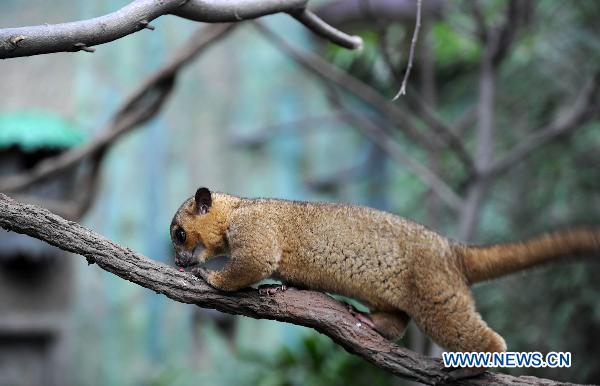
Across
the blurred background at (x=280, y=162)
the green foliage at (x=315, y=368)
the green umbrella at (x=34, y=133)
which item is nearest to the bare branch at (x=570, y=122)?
the blurred background at (x=280, y=162)

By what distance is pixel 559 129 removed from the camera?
20.0 feet

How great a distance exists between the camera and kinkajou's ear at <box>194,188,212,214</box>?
3.51 meters

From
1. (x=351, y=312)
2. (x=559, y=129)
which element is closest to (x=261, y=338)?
(x=559, y=129)

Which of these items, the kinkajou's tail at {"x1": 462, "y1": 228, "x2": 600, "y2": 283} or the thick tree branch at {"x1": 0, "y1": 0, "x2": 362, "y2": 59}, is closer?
the thick tree branch at {"x1": 0, "y1": 0, "x2": 362, "y2": 59}

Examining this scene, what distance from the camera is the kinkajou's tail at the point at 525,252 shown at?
309cm

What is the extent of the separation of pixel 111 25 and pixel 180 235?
112 centimetres

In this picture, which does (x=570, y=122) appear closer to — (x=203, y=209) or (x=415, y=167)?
(x=415, y=167)

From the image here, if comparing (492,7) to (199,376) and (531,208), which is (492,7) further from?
(199,376)

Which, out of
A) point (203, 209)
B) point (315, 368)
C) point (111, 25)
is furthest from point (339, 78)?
point (111, 25)

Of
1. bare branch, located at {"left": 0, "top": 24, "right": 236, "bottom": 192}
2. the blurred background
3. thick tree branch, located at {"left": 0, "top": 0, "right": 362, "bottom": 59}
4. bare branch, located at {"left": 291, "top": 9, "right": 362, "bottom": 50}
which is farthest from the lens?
the blurred background

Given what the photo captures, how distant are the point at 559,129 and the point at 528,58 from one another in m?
2.26

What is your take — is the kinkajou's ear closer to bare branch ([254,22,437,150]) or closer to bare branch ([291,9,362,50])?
bare branch ([291,9,362,50])

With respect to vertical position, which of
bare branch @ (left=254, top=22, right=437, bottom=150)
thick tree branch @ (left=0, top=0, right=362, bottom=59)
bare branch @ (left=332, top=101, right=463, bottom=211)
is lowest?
thick tree branch @ (left=0, top=0, right=362, bottom=59)

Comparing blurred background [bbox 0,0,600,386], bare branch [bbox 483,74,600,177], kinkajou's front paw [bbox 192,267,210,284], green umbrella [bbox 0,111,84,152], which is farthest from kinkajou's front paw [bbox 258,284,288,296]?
green umbrella [bbox 0,111,84,152]
